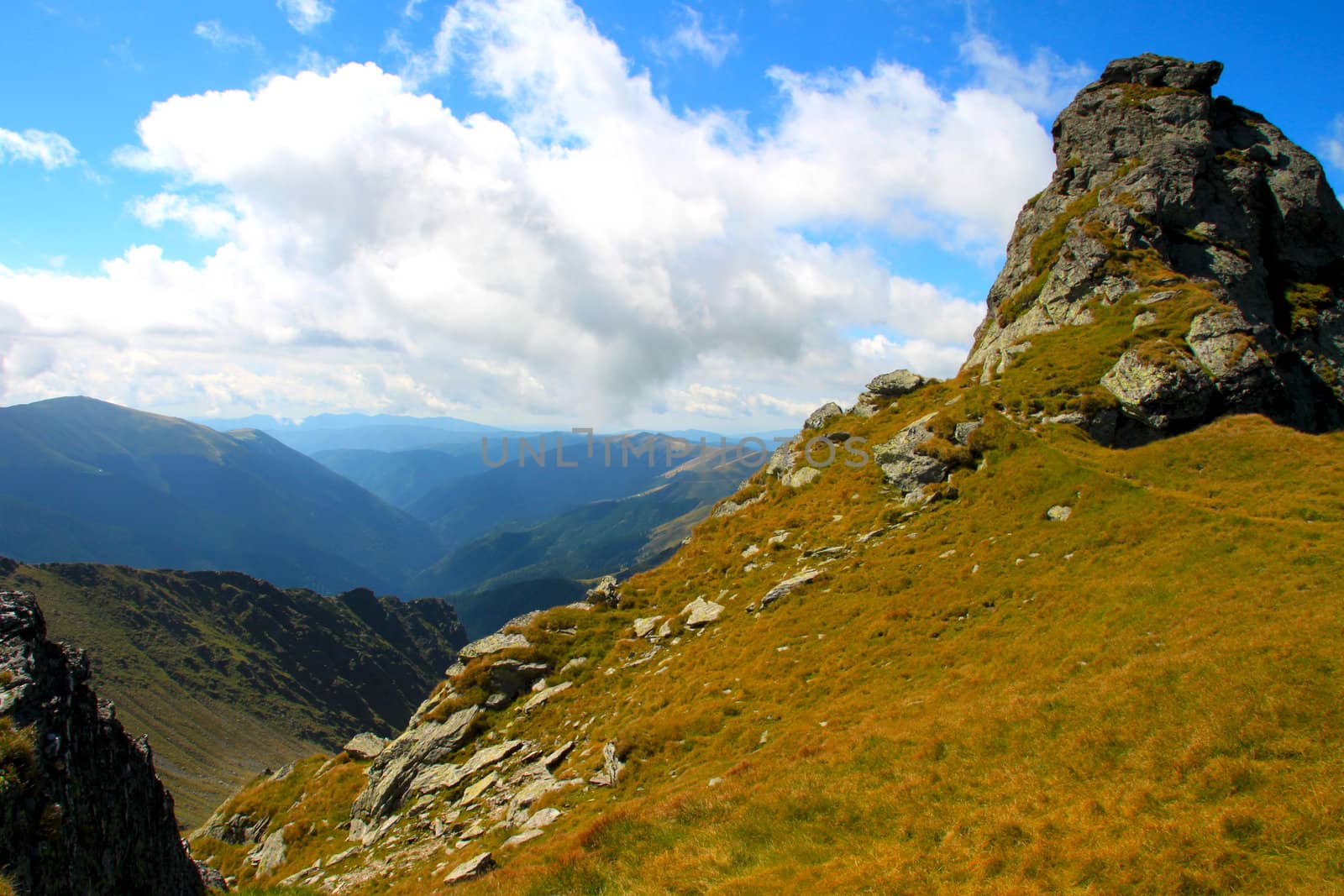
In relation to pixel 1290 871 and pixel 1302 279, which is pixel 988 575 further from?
pixel 1302 279

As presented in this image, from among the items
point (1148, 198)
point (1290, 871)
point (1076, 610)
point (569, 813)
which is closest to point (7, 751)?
point (569, 813)

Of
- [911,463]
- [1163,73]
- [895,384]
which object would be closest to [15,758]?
[911,463]

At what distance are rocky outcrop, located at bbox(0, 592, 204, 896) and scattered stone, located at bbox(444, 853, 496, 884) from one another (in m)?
7.52

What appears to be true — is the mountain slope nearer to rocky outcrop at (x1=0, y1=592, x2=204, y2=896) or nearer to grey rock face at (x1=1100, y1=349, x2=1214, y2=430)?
grey rock face at (x1=1100, y1=349, x2=1214, y2=430)

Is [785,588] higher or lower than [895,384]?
lower

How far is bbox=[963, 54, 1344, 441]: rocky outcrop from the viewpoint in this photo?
3825 cm

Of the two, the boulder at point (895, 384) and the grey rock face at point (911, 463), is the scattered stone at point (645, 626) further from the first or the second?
the boulder at point (895, 384)

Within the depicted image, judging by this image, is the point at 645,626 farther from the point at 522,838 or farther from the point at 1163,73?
the point at 1163,73

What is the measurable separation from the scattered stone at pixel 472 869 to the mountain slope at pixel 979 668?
165mm

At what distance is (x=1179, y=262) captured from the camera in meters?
57.1

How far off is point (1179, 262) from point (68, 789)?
261 feet

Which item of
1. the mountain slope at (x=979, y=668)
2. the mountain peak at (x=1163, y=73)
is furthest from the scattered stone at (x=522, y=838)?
the mountain peak at (x=1163, y=73)

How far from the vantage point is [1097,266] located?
53688 mm

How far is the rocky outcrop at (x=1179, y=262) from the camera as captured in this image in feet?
125
